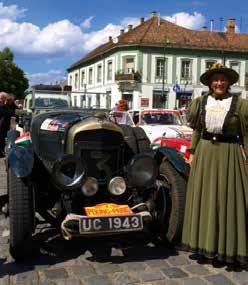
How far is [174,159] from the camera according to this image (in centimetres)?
510

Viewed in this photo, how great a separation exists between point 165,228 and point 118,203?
21.4 inches

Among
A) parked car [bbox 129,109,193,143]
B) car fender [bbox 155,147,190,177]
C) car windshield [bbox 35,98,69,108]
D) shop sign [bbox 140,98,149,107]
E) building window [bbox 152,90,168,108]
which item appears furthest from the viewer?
building window [bbox 152,90,168,108]

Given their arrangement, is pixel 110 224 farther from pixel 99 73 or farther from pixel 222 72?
pixel 99 73

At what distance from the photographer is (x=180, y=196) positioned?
485 centimetres

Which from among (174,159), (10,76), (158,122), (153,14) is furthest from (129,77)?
(174,159)

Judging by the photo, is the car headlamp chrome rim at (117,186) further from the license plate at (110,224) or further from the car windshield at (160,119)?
the car windshield at (160,119)

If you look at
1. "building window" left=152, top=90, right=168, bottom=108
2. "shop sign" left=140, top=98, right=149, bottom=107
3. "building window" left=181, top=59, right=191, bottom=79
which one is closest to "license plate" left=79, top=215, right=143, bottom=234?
"shop sign" left=140, top=98, right=149, bottom=107

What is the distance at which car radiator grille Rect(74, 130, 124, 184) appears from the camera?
486cm

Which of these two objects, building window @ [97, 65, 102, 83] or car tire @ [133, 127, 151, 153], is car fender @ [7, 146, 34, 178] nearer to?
car tire @ [133, 127, 151, 153]

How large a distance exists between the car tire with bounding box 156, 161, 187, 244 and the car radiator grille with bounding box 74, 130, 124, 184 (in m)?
0.55

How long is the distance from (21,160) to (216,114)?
1870mm

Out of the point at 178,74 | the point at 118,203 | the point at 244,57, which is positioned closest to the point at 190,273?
the point at 118,203

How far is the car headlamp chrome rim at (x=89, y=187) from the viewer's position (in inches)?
182

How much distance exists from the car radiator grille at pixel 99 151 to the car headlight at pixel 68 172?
273 millimetres
